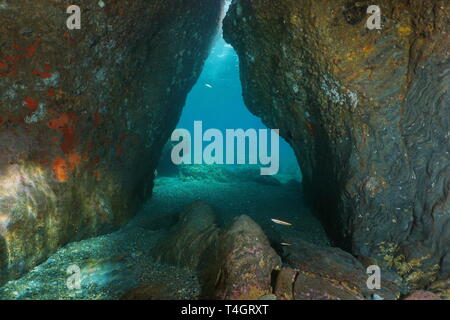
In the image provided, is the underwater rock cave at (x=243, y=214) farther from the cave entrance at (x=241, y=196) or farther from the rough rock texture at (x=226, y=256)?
the cave entrance at (x=241, y=196)

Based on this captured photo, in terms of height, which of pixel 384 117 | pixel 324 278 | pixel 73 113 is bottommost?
pixel 324 278

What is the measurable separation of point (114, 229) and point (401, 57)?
646 cm

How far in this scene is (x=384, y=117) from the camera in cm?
449

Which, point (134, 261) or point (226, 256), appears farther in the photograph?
point (134, 261)

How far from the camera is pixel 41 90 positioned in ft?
13.7

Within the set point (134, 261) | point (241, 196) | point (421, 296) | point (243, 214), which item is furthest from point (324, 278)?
point (241, 196)

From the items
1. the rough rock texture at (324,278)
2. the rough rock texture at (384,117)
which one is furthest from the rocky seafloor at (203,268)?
the rough rock texture at (384,117)

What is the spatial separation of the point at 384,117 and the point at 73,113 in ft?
17.4

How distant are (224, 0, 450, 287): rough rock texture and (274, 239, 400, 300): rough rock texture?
2.74ft

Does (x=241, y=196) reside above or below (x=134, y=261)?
above

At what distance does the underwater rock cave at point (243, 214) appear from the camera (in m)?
3.71

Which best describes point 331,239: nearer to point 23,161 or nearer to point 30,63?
point 23,161

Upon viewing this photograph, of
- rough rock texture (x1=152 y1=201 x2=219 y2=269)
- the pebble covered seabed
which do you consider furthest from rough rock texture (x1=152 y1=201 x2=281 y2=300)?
the pebble covered seabed

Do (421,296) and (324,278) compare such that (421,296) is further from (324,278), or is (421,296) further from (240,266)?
(240,266)
